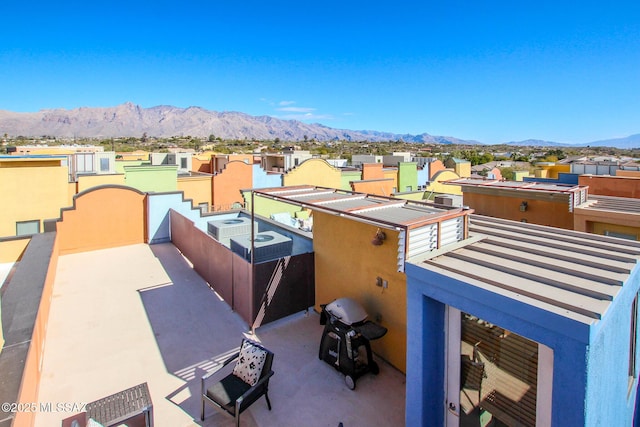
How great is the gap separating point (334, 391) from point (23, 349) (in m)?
4.81

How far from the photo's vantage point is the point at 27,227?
16.8 meters

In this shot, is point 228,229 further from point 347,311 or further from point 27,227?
point 27,227

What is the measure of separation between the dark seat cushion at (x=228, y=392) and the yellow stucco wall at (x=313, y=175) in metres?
21.5

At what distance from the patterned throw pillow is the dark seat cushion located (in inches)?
3.6

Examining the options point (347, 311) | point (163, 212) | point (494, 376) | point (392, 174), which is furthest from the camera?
point (392, 174)

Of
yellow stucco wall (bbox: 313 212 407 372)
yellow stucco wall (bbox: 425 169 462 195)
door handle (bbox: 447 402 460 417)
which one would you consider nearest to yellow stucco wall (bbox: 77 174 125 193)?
yellow stucco wall (bbox: 313 212 407 372)

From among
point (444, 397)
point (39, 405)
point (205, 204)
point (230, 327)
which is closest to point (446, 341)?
point (444, 397)

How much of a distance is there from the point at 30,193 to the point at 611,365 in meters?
21.0

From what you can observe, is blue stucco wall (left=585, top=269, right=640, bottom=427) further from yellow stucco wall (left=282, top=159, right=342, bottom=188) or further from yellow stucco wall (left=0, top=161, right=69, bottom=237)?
yellow stucco wall (left=282, top=159, right=342, bottom=188)

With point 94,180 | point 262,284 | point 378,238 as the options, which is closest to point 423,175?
point 94,180

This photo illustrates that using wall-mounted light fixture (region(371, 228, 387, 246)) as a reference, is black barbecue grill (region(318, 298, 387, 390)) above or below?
below

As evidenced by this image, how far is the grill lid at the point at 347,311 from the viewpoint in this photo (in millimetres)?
7057

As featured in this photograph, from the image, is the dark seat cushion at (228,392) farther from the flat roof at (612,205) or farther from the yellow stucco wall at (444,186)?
the yellow stucco wall at (444,186)

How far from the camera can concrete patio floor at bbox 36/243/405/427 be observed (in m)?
6.04
